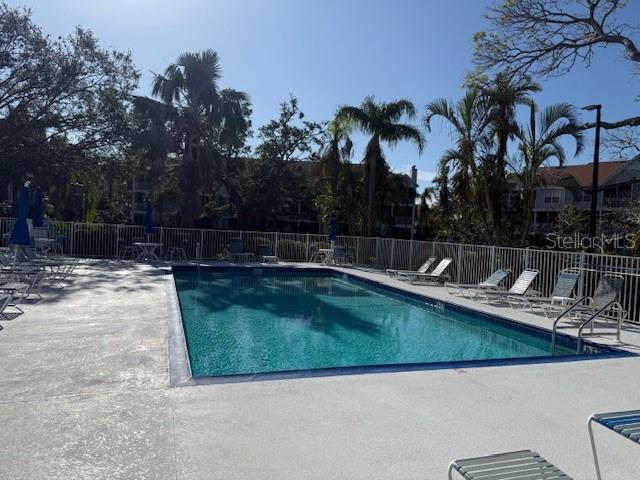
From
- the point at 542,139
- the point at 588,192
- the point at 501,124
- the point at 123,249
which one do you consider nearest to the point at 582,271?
the point at 542,139

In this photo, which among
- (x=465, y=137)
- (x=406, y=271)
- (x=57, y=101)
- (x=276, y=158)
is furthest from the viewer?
(x=276, y=158)

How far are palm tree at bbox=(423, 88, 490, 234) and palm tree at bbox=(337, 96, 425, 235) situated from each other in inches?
192

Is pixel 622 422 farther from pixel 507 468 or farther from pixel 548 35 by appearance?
pixel 548 35

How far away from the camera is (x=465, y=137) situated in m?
17.0

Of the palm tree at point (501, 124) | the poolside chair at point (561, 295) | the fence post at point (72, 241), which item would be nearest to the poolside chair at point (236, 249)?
the fence post at point (72, 241)

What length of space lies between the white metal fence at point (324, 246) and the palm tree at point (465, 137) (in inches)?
91.8

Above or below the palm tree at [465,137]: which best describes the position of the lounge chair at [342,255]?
below

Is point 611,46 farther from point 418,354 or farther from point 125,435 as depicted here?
point 125,435

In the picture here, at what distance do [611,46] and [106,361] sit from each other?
41.7 feet

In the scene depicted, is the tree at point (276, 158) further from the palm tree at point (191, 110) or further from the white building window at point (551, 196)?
the white building window at point (551, 196)

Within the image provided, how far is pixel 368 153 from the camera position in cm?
2259

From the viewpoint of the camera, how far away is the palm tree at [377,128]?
2233 cm

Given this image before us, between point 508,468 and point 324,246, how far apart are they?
65.4 feet

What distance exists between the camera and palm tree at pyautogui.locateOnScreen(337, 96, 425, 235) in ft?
73.3
